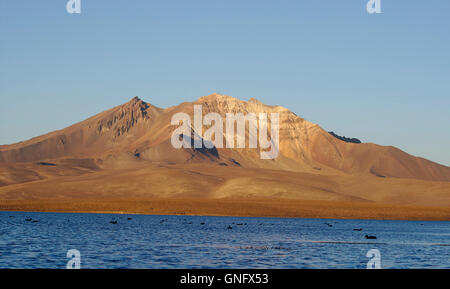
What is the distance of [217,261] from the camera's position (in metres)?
44.7

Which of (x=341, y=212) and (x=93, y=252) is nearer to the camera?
(x=93, y=252)

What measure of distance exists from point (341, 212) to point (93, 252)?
118025 mm

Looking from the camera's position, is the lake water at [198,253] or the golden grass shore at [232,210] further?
the golden grass shore at [232,210]

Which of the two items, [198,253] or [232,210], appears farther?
[232,210]

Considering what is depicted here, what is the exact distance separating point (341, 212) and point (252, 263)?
11879 cm

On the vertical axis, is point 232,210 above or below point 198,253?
above

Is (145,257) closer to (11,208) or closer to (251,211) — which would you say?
(251,211)

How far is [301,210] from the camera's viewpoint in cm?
15575

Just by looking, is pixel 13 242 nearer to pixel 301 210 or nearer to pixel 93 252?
pixel 93 252

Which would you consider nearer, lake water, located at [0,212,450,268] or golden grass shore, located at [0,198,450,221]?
lake water, located at [0,212,450,268]
